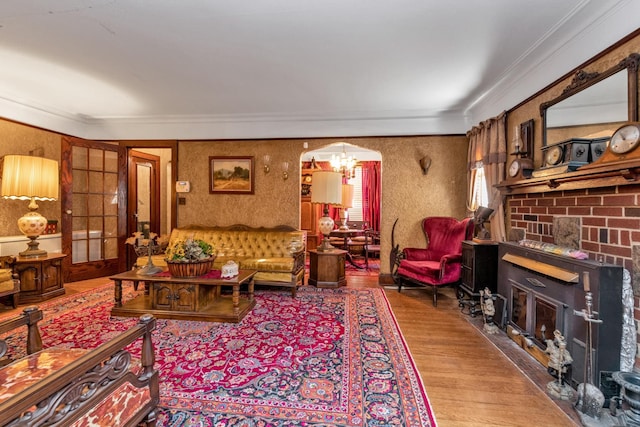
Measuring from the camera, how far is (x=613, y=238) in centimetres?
196

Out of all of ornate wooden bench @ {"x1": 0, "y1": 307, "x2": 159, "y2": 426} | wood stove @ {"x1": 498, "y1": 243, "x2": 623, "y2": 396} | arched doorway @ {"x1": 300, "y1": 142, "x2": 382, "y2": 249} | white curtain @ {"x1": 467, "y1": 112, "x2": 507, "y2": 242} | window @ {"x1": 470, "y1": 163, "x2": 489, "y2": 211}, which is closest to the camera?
ornate wooden bench @ {"x1": 0, "y1": 307, "x2": 159, "y2": 426}

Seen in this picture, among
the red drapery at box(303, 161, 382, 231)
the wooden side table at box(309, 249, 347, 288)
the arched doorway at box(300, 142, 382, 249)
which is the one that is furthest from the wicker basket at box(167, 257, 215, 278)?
the red drapery at box(303, 161, 382, 231)

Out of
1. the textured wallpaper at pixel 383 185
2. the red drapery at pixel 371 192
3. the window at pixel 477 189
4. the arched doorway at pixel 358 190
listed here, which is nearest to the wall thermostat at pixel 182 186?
the textured wallpaper at pixel 383 185

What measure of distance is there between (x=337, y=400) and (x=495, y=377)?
1.22 meters

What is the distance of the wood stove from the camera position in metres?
1.74

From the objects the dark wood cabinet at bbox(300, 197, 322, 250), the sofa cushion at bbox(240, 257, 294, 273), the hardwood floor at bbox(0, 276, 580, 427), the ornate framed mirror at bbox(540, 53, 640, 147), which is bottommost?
the hardwood floor at bbox(0, 276, 580, 427)

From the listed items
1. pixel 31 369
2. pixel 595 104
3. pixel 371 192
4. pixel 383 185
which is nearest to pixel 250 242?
pixel 383 185

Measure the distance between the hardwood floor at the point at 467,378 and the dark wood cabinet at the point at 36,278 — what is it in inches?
13.9

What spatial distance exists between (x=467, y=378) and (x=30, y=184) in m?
5.24

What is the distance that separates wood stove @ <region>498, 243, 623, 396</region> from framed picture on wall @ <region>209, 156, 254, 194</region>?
3942mm

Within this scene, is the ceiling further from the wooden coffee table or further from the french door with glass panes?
the wooden coffee table

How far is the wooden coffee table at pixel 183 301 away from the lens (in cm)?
297

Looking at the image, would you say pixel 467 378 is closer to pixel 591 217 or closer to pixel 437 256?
pixel 591 217

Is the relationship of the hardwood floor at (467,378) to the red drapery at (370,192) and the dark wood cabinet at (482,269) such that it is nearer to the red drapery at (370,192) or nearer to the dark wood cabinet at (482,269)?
the dark wood cabinet at (482,269)
